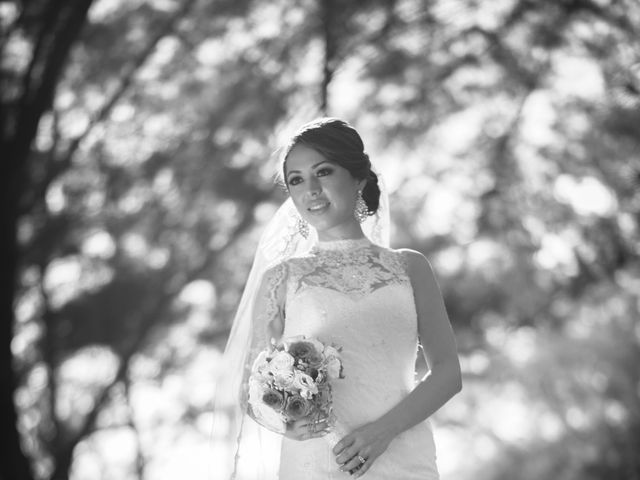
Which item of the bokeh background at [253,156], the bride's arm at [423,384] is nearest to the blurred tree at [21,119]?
the bokeh background at [253,156]

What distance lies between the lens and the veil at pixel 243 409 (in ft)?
11.2

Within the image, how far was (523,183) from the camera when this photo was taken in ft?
31.1

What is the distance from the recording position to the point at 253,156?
10.4m

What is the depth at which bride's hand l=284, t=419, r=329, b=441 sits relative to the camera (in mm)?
2961

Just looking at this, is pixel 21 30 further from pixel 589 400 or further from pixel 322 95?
pixel 589 400

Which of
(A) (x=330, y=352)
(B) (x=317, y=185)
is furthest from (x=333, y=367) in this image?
(B) (x=317, y=185)

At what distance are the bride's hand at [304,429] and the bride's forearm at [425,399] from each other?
0.67ft

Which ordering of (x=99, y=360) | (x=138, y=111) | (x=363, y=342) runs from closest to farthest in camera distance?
(x=363, y=342) → (x=138, y=111) → (x=99, y=360)

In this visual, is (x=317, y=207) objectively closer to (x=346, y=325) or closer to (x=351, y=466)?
A: (x=346, y=325)

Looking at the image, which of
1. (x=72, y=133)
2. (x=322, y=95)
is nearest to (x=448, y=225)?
(x=322, y=95)

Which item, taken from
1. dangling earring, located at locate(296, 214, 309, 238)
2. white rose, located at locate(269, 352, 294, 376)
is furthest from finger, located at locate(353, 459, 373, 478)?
dangling earring, located at locate(296, 214, 309, 238)

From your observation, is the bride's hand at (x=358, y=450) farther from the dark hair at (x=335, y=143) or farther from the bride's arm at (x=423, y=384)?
the dark hair at (x=335, y=143)

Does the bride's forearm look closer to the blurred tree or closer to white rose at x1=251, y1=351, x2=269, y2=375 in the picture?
white rose at x1=251, y1=351, x2=269, y2=375

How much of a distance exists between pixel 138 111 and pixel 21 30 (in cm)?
193
